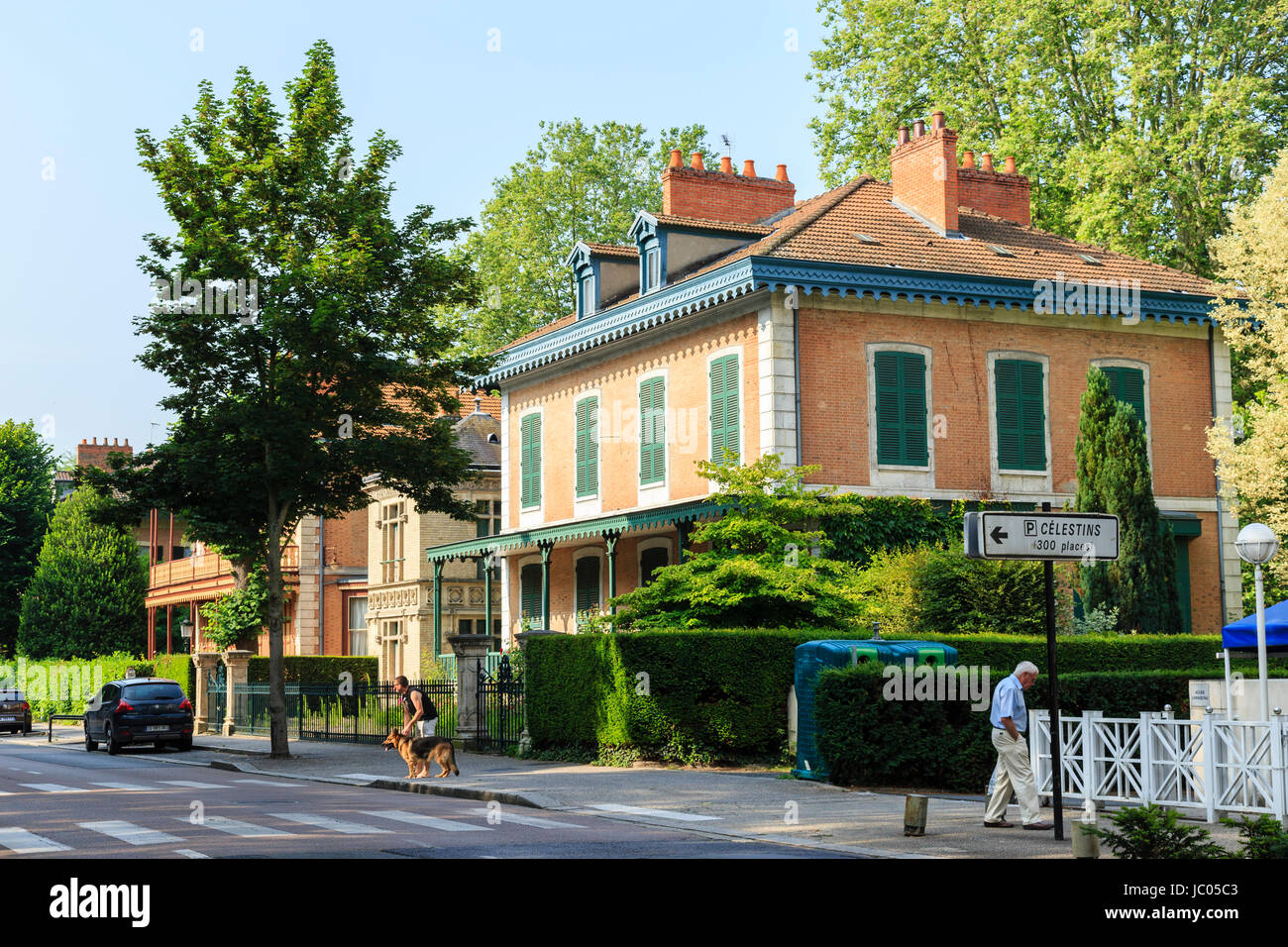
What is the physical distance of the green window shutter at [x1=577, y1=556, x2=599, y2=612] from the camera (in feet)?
114

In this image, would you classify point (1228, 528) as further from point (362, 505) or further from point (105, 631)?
point (105, 631)

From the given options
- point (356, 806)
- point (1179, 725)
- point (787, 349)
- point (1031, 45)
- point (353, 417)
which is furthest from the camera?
point (1031, 45)

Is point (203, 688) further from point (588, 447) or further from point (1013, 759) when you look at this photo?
point (1013, 759)

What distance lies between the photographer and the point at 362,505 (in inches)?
1238

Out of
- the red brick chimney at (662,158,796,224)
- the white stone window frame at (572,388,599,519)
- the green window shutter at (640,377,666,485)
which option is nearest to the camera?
the green window shutter at (640,377,666,485)

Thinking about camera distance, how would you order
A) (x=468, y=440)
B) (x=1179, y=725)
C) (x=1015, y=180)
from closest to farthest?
(x=1179, y=725) → (x=1015, y=180) → (x=468, y=440)

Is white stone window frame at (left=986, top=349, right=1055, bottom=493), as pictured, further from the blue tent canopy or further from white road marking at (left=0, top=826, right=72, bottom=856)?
white road marking at (left=0, top=826, right=72, bottom=856)

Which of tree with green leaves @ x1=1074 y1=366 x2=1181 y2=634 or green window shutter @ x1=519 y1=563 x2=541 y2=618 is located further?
green window shutter @ x1=519 y1=563 x2=541 y2=618

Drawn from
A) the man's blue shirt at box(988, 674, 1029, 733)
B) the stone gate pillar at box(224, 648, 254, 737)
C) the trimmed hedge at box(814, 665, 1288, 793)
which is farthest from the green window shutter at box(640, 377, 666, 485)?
the man's blue shirt at box(988, 674, 1029, 733)

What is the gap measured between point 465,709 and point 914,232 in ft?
43.7

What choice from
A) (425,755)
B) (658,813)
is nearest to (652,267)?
(425,755)

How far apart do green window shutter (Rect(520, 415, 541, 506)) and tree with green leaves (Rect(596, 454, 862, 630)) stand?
34.6 feet

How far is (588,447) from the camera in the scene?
3422cm
